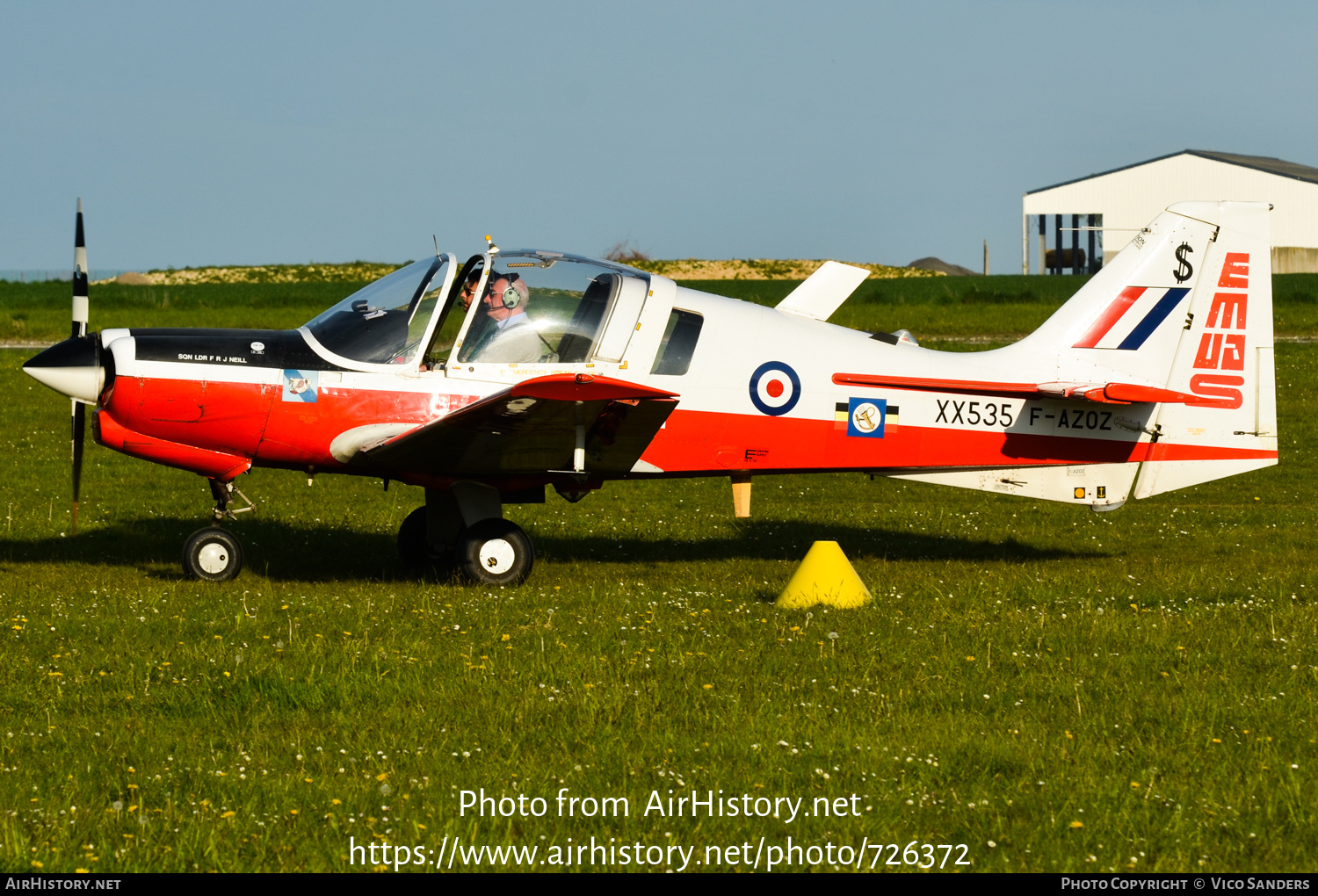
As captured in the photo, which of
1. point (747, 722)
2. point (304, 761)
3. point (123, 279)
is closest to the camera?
point (304, 761)

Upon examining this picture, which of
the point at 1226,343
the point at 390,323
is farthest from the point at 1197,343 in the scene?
the point at 390,323

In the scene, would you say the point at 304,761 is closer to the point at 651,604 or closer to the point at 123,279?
the point at 651,604

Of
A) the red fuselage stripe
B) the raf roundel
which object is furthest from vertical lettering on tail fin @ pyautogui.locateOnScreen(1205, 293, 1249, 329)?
the raf roundel

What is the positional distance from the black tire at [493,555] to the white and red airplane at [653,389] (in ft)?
0.05

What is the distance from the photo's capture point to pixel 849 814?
15.2 ft

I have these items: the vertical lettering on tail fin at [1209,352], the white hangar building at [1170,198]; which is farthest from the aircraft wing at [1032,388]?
the white hangar building at [1170,198]

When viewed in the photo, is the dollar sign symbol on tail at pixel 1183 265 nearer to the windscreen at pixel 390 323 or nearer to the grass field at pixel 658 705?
the grass field at pixel 658 705

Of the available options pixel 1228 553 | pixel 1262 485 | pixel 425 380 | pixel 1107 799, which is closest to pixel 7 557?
pixel 425 380

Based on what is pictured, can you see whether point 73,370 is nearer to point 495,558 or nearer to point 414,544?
point 414,544

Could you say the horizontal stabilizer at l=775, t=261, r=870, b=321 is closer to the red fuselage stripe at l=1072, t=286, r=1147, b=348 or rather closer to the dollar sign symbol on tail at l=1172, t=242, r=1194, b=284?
the red fuselage stripe at l=1072, t=286, r=1147, b=348

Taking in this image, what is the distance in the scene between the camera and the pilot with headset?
364 inches

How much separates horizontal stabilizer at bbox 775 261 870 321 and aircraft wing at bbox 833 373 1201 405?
0.71 meters

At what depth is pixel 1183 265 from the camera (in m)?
10.6
